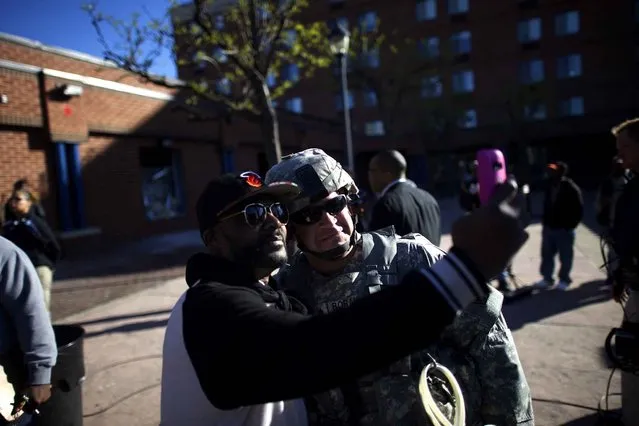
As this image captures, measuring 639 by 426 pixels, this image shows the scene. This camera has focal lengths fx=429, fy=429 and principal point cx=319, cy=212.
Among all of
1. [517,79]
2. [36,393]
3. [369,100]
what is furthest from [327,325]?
[517,79]

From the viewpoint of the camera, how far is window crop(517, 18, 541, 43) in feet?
102

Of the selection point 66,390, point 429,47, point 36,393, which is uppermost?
point 429,47

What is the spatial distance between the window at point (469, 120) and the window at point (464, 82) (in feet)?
5.66

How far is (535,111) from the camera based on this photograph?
1215 inches

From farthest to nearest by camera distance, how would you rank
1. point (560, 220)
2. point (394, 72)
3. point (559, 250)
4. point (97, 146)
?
point (394, 72) → point (97, 146) → point (559, 250) → point (560, 220)

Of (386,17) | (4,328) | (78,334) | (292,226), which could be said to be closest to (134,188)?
(78,334)

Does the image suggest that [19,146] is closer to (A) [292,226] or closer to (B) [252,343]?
(A) [292,226]

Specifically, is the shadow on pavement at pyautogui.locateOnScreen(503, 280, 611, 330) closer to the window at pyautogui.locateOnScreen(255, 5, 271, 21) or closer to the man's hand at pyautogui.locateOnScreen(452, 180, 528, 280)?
the man's hand at pyautogui.locateOnScreen(452, 180, 528, 280)

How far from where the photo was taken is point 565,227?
6.01m

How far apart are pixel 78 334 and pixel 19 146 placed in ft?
29.6

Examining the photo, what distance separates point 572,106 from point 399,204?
32741mm

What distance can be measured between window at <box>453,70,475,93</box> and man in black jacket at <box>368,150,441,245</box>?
31734 millimetres

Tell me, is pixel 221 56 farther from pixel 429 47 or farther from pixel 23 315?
pixel 429 47

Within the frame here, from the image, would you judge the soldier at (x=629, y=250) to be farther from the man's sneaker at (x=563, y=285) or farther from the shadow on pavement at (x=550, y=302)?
the man's sneaker at (x=563, y=285)
